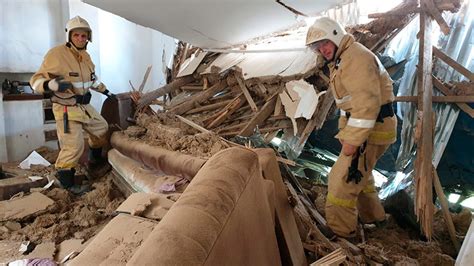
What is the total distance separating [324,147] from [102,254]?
3.59 metres

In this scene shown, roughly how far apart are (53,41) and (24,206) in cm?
380

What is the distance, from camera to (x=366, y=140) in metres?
2.72

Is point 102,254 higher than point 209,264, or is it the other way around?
point 209,264

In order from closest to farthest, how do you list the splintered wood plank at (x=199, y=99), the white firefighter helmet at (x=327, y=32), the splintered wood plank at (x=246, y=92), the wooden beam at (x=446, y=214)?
the white firefighter helmet at (x=327, y=32)
the wooden beam at (x=446, y=214)
the splintered wood plank at (x=246, y=92)
the splintered wood plank at (x=199, y=99)

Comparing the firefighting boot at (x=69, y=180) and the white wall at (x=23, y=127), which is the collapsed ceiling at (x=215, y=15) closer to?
the firefighting boot at (x=69, y=180)

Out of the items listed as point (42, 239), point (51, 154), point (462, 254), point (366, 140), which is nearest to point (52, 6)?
point (51, 154)

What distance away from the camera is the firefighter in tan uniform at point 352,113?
2.53 m

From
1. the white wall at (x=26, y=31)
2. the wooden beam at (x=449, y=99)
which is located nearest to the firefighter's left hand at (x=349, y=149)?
the wooden beam at (x=449, y=99)

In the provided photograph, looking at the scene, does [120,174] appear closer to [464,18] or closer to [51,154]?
[51,154]

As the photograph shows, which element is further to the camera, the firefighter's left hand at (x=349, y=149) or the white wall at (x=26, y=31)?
the white wall at (x=26, y=31)

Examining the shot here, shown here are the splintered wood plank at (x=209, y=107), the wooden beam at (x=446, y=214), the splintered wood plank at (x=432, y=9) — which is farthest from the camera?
the splintered wood plank at (x=209, y=107)

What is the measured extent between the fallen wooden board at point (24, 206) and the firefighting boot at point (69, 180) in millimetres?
349

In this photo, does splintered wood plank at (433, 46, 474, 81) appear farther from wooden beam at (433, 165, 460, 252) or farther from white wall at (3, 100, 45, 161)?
white wall at (3, 100, 45, 161)

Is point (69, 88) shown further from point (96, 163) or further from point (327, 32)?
point (327, 32)
